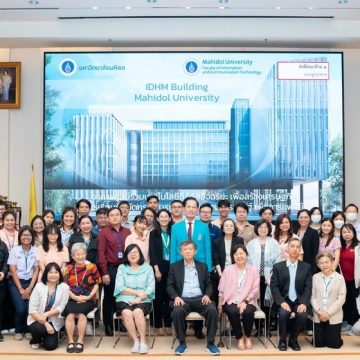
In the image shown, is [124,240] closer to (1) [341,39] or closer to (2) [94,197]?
(2) [94,197]

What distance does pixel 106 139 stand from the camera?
9.04 meters

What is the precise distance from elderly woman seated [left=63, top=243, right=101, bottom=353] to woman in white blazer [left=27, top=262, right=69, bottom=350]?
0.33 ft

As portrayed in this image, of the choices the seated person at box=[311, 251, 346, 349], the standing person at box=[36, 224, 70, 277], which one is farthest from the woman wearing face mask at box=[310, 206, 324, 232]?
the standing person at box=[36, 224, 70, 277]

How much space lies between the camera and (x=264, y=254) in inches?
237

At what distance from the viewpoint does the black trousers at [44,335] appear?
215 inches

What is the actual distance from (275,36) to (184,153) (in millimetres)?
2313

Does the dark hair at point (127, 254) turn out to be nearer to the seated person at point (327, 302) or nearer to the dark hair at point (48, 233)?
the dark hair at point (48, 233)

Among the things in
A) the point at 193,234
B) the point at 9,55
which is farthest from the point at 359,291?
the point at 9,55

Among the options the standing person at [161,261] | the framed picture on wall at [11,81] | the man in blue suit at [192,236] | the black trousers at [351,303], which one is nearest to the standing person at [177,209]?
the standing person at [161,261]

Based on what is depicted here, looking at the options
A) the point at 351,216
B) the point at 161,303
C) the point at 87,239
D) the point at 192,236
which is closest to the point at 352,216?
the point at 351,216

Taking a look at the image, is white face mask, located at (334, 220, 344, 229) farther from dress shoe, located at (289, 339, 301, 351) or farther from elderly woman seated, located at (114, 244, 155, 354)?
elderly woman seated, located at (114, 244, 155, 354)

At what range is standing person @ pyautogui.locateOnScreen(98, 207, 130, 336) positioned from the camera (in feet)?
19.8

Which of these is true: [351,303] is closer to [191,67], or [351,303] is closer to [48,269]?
[48,269]

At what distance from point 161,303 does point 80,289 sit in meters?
0.96
